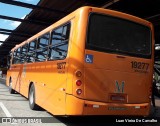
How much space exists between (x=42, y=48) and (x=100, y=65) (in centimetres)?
338

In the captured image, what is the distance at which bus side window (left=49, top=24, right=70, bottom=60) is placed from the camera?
7668 millimetres

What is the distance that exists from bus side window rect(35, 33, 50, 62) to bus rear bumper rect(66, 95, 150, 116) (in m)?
2.89

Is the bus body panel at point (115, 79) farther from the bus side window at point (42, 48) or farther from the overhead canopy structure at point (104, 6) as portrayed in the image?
the overhead canopy structure at point (104, 6)

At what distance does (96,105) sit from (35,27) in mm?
17937

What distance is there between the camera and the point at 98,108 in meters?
7.06

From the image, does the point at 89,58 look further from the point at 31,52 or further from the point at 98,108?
the point at 31,52

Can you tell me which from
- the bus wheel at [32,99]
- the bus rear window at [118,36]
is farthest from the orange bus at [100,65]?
the bus wheel at [32,99]

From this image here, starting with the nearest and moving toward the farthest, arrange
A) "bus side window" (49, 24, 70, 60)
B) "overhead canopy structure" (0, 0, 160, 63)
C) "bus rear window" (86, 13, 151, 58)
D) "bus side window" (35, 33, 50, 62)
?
"bus rear window" (86, 13, 151, 58) → "bus side window" (49, 24, 70, 60) → "bus side window" (35, 33, 50, 62) → "overhead canopy structure" (0, 0, 160, 63)

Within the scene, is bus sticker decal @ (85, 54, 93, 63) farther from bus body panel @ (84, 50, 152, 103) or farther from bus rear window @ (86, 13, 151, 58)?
bus rear window @ (86, 13, 151, 58)

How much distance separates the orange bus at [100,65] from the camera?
7020 millimetres

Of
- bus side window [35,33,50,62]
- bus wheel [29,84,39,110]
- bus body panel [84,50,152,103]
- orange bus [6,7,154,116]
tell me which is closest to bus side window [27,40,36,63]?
bus side window [35,33,50,62]

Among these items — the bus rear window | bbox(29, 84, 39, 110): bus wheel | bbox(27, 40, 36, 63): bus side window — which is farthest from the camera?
bbox(27, 40, 36, 63): bus side window

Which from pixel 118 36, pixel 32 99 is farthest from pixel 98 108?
pixel 32 99

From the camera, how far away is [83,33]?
7109 mm
